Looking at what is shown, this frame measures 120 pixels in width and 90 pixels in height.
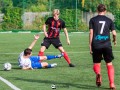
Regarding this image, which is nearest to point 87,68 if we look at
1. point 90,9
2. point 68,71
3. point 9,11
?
point 68,71

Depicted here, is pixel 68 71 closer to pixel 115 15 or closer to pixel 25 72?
pixel 25 72

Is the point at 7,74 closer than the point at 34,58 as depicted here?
→ Yes

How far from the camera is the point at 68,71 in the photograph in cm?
1509

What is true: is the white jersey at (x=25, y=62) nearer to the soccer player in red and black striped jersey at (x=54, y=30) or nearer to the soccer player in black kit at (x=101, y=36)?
the soccer player in red and black striped jersey at (x=54, y=30)

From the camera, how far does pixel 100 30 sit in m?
11.5

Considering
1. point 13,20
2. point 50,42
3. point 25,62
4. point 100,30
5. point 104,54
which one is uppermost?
point 100,30

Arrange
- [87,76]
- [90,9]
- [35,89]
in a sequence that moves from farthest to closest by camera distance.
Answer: [90,9]
[87,76]
[35,89]

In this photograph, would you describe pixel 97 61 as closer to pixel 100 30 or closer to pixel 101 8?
pixel 100 30

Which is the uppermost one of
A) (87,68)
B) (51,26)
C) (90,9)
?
(51,26)

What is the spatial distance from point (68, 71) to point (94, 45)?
12.2 ft

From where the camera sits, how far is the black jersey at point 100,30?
11.4m

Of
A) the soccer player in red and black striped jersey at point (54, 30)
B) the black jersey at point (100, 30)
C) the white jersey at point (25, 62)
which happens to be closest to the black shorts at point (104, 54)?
the black jersey at point (100, 30)

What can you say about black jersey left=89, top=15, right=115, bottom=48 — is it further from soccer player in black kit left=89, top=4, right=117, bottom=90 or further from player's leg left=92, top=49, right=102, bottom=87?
player's leg left=92, top=49, right=102, bottom=87

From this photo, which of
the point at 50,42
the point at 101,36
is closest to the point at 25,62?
the point at 50,42
